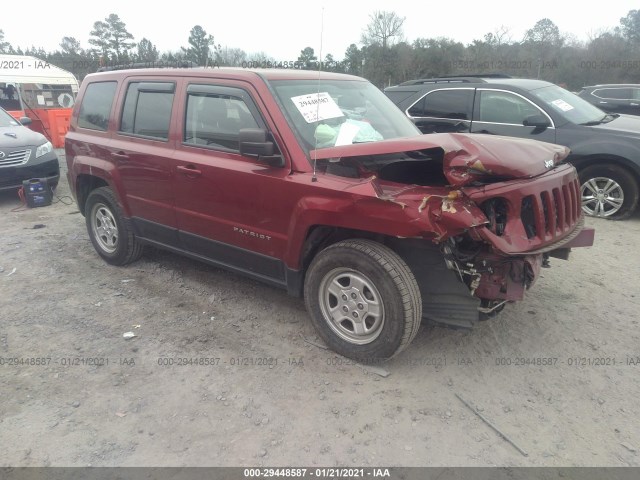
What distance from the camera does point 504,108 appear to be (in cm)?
671

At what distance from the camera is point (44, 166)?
26.0 ft

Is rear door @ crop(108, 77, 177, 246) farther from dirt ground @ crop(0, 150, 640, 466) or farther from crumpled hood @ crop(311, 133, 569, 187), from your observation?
crumpled hood @ crop(311, 133, 569, 187)

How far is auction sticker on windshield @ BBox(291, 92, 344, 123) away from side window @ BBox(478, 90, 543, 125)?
3.93 meters

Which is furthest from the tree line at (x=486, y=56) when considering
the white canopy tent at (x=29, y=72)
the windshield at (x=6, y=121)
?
the windshield at (x=6, y=121)

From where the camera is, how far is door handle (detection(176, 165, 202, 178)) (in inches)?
148

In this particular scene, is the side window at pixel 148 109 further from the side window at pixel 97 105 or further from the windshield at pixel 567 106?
the windshield at pixel 567 106

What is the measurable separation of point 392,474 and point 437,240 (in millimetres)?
1256

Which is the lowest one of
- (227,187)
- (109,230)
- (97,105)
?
(109,230)

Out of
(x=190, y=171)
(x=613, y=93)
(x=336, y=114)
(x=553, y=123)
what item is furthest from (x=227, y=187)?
(x=613, y=93)

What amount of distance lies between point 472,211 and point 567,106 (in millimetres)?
5048

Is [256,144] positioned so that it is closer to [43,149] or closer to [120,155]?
[120,155]

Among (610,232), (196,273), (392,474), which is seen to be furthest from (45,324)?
(610,232)

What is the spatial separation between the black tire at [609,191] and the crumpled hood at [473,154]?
3797mm

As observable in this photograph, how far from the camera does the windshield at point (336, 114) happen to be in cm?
339
